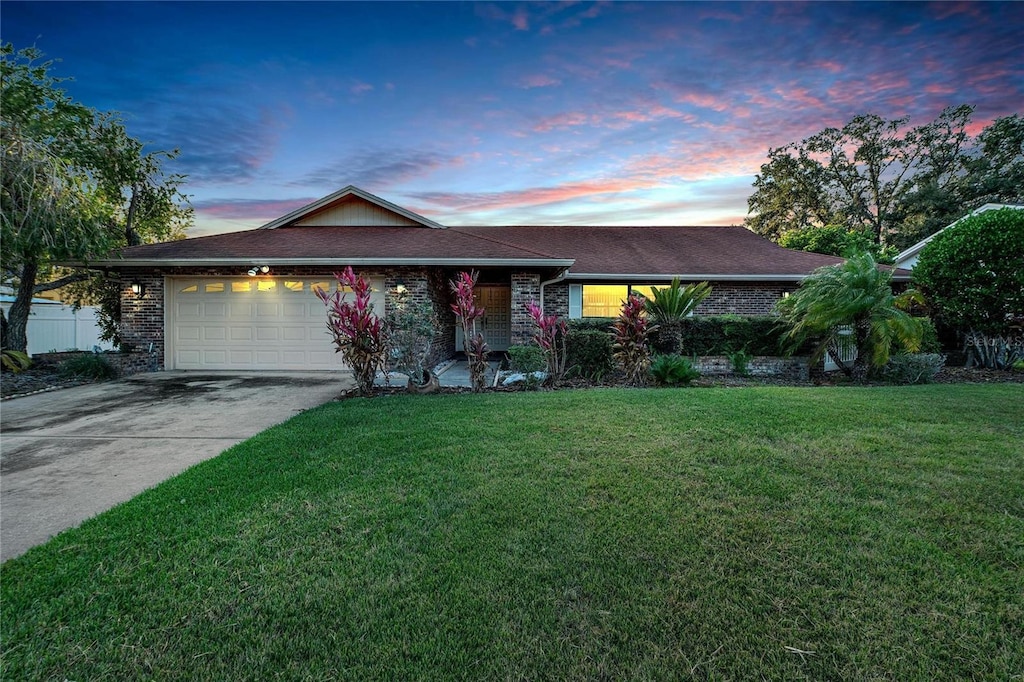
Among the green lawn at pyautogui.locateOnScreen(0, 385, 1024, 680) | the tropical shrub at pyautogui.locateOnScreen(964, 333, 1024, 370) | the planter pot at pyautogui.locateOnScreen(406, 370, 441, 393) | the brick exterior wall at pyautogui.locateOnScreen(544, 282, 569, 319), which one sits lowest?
the green lawn at pyautogui.locateOnScreen(0, 385, 1024, 680)

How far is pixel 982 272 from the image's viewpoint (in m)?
8.77

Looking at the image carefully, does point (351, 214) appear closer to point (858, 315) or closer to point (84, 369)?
point (84, 369)

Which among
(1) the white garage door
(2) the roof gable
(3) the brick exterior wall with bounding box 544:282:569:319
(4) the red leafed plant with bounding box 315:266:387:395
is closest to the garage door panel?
(1) the white garage door

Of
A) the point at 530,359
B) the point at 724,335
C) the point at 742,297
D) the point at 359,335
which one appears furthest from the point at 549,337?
the point at 742,297

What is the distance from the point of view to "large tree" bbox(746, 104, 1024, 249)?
2242 cm

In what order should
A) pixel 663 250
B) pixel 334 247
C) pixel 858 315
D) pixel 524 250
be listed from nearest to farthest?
pixel 858 315, pixel 524 250, pixel 334 247, pixel 663 250

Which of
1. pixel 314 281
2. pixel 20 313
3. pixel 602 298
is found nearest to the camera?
pixel 20 313

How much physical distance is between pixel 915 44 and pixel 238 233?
52.3 feet

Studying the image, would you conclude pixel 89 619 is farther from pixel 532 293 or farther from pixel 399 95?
pixel 399 95

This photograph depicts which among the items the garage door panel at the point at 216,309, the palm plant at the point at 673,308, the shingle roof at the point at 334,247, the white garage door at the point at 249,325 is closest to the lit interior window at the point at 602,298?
the shingle roof at the point at 334,247

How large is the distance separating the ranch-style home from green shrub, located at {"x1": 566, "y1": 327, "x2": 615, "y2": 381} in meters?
2.02

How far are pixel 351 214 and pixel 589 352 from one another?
8.74 metres

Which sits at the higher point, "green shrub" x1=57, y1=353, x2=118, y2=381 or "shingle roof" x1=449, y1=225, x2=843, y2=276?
"shingle roof" x1=449, y1=225, x2=843, y2=276

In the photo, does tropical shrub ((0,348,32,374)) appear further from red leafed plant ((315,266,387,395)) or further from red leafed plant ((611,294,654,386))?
red leafed plant ((611,294,654,386))
